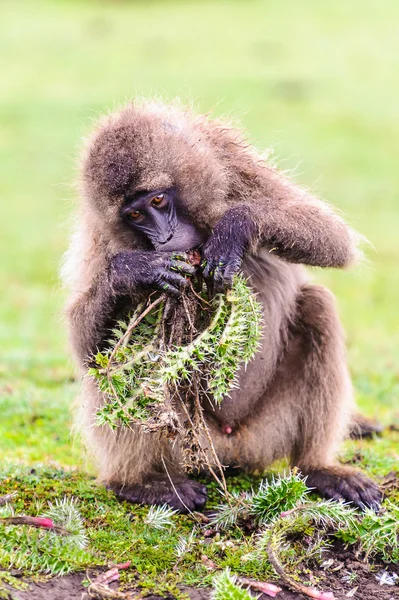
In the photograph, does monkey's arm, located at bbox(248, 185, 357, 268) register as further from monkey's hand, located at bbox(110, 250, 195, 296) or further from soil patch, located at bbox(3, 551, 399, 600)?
soil patch, located at bbox(3, 551, 399, 600)

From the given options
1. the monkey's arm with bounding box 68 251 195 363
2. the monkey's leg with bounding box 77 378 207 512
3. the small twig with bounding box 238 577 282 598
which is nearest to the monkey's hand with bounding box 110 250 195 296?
the monkey's arm with bounding box 68 251 195 363

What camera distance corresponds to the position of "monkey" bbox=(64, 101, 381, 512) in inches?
197

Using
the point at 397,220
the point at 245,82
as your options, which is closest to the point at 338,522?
the point at 397,220

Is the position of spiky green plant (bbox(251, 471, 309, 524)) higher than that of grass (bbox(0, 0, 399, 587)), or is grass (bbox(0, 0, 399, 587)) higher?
grass (bbox(0, 0, 399, 587))

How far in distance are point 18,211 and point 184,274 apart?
14960mm

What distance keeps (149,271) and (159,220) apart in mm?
369

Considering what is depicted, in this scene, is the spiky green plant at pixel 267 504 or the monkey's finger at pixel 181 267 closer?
the monkey's finger at pixel 181 267

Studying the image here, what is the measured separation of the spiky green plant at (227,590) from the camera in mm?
3988

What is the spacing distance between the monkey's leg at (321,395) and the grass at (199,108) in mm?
508

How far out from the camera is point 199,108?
6332mm

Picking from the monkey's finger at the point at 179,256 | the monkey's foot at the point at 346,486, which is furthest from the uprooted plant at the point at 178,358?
the monkey's foot at the point at 346,486

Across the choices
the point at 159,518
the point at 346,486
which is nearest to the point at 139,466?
the point at 159,518

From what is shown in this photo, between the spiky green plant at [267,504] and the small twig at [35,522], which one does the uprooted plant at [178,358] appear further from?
the small twig at [35,522]

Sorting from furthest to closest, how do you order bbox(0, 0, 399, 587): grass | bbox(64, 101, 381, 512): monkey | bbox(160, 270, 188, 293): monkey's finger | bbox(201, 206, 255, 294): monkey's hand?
bbox(0, 0, 399, 587): grass → bbox(64, 101, 381, 512): monkey → bbox(201, 206, 255, 294): monkey's hand → bbox(160, 270, 188, 293): monkey's finger
